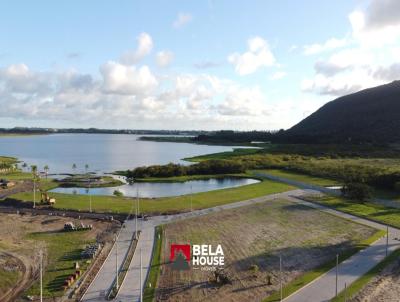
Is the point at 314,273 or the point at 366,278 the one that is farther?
the point at 314,273

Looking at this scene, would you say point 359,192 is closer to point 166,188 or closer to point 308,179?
point 308,179

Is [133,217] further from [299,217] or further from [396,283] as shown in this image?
[396,283]

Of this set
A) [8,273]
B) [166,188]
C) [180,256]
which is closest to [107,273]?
[180,256]

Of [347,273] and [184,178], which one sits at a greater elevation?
[184,178]

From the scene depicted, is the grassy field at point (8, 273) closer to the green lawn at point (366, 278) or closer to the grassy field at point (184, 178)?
the green lawn at point (366, 278)

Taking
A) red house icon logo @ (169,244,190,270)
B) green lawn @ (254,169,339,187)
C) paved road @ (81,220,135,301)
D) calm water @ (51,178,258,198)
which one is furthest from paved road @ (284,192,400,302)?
calm water @ (51,178,258,198)

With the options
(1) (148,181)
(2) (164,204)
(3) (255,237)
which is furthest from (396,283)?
(1) (148,181)
